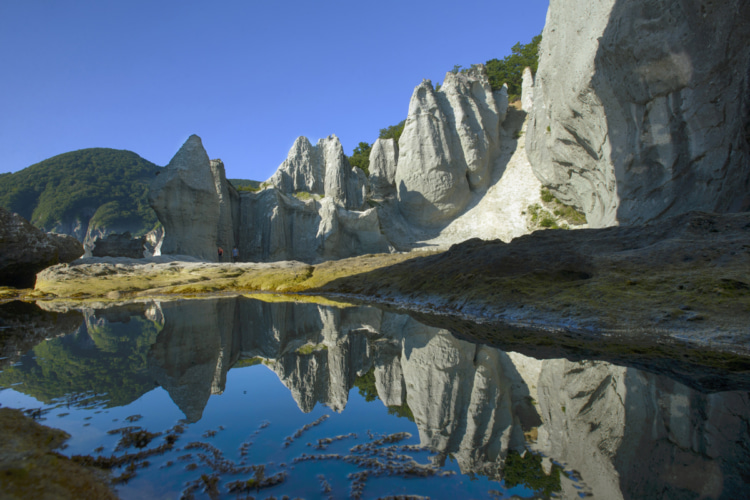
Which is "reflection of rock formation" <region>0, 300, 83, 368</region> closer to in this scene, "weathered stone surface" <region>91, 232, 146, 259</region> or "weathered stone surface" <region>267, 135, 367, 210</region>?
"weathered stone surface" <region>91, 232, 146, 259</region>

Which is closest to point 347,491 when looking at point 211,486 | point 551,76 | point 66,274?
point 211,486

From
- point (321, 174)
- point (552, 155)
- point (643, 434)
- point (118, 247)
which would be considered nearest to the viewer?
point (643, 434)

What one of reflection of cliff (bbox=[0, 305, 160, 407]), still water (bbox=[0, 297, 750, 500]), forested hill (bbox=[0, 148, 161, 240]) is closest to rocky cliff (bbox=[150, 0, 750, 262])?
still water (bbox=[0, 297, 750, 500])

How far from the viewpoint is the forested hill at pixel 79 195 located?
69188 mm

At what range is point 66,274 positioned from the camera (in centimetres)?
1497

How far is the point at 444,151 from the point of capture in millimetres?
31969

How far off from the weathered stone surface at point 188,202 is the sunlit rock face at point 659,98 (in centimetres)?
1873

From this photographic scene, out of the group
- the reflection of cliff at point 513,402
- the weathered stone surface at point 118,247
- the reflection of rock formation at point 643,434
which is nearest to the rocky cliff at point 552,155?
the weathered stone surface at point 118,247

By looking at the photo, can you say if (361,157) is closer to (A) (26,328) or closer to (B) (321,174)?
(B) (321,174)

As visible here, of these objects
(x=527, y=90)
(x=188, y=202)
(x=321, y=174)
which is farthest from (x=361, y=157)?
(x=188, y=202)

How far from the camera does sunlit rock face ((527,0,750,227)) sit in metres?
12.6

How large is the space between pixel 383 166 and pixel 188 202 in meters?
17.2

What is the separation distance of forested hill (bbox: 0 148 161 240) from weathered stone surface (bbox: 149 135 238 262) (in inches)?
2041

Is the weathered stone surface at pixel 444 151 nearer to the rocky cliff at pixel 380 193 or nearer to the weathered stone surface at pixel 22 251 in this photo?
the rocky cliff at pixel 380 193
